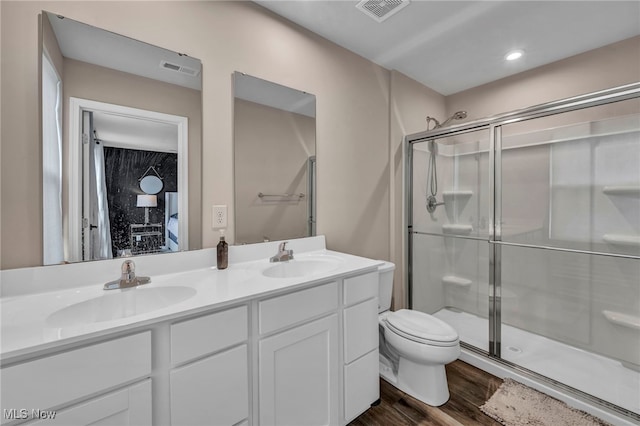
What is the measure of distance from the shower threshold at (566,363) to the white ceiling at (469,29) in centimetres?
228

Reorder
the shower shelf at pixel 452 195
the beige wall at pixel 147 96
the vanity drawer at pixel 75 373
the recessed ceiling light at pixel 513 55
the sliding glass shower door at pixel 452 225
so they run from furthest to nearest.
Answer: the shower shelf at pixel 452 195
the sliding glass shower door at pixel 452 225
the recessed ceiling light at pixel 513 55
the beige wall at pixel 147 96
the vanity drawer at pixel 75 373

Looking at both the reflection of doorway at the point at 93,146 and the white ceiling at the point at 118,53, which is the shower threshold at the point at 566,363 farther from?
the white ceiling at the point at 118,53

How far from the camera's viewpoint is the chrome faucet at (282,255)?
1659 millimetres

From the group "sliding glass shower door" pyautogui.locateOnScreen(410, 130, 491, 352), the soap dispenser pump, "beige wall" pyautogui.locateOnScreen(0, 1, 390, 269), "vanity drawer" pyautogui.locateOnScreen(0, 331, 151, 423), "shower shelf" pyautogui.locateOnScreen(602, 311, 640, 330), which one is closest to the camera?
"vanity drawer" pyautogui.locateOnScreen(0, 331, 151, 423)

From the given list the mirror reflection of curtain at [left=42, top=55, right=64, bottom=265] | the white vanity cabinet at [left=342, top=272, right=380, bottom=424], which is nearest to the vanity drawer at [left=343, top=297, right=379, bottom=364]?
the white vanity cabinet at [left=342, top=272, right=380, bottom=424]

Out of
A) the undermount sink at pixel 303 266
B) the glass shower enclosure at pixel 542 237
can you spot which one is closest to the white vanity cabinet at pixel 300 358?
the undermount sink at pixel 303 266

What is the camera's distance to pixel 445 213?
2.71 m

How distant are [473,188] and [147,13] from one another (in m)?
2.73

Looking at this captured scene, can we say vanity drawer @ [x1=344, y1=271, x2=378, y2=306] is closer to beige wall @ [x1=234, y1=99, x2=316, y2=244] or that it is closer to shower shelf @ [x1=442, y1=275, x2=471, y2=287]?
beige wall @ [x1=234, y1=99, x2=316, y2=244]

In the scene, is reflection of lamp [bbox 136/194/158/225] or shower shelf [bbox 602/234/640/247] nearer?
reflection of lamp [bbox 136/194/158/225]

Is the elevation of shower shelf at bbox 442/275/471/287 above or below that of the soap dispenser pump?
below

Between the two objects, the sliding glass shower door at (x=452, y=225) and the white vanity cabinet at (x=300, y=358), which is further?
the sliding glass shower door at (x=452, y=225)

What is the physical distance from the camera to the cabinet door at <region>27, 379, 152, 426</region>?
2.42ft

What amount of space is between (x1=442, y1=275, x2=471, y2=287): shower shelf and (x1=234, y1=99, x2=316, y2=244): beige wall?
1.77m
